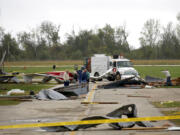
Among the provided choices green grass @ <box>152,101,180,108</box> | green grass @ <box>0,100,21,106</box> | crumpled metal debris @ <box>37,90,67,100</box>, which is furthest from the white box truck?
green grass @ <box>152,101,180,108</box>

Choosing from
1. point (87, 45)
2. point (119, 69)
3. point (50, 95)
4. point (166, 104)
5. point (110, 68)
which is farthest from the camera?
point (87, 45)

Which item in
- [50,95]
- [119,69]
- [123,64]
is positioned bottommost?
[50,95]

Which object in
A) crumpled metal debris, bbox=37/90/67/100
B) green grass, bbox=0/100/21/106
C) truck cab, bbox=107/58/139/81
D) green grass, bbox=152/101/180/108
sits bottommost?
green grass, bbox=0/100/21/106

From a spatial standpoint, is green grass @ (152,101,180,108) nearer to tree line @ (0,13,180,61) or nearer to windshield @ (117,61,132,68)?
windshield @ (117,61,132,68)

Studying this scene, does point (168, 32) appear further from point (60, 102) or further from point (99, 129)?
point (99, 129)

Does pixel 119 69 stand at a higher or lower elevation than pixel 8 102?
higher

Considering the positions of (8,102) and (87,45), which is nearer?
(8,102)

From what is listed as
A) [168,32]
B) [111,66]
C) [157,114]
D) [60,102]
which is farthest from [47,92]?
[168,32]

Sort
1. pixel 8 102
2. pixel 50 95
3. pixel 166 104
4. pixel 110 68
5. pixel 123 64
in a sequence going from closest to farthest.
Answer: pixel 166 104 → pixel 8 102 → pixel 50 95 → pixel 123 64 → pixel 110 68

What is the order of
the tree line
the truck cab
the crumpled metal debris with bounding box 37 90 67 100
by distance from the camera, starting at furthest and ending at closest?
the tree line → the truck cab → the crumpled metal debris with bounding box 37 90 67 100

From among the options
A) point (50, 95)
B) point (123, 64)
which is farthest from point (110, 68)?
point (50, 95)

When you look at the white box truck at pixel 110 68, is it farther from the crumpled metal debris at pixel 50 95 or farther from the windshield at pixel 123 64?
the crumpled metal debris at pixel 50 95

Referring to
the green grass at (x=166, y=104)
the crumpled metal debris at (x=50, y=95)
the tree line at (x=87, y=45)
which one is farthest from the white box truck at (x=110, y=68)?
the tree line at (x=87, y=45)

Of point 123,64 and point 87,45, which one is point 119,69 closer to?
point 123,64
